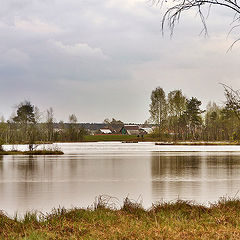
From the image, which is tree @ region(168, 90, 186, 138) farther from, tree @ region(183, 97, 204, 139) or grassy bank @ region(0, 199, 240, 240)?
grassy bank @ region(0, 199, 240, 240)

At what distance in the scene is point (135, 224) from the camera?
5.66 m

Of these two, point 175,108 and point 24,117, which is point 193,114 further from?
point 24,117

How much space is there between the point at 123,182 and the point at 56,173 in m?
4.94

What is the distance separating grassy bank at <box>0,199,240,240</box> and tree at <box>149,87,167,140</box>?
60.5 m

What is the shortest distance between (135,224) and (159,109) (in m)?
62.6

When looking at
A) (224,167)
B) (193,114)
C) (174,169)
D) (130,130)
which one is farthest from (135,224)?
(130,130)

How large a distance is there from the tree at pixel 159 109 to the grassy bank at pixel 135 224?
60.5 meters

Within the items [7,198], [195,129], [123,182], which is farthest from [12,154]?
[195,129]

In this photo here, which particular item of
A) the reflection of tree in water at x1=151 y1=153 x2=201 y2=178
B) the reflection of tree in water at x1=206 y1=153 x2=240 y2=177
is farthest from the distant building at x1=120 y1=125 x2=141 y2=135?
the reflection of tree in water at x1=151 y1=153 x2=201 y2=178

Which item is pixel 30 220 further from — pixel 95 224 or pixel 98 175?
pixel 98 175

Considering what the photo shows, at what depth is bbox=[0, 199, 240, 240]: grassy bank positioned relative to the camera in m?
4.92

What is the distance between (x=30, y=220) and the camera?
6.15 m

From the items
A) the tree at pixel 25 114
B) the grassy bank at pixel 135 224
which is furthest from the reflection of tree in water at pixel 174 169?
the tree at pixel 25 114

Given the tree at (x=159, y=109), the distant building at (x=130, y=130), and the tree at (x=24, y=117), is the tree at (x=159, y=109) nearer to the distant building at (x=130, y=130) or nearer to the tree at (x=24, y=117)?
the tree at (x=24, y=117)
